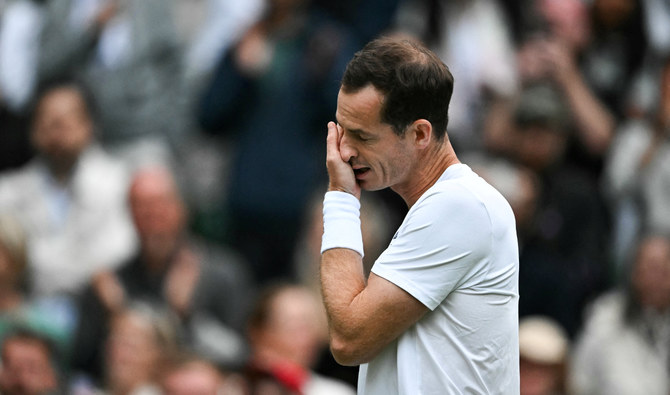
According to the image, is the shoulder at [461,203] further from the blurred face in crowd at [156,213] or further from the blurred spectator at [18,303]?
the blurred face in crowd at [156,213]

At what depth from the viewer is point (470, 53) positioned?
26.5ft

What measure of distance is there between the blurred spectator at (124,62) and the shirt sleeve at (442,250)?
501 centimetres

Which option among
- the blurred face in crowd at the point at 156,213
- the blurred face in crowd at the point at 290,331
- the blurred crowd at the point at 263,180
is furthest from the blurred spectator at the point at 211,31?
the blurred face in crowd at the point at 290,331

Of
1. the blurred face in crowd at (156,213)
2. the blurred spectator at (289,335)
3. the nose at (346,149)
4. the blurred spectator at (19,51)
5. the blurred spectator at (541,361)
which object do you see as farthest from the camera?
the blurred spectator at (19,51)

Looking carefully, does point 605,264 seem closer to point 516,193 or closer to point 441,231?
point 516,193

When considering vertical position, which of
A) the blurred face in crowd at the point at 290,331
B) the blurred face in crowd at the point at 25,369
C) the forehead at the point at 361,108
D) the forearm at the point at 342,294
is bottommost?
the blurred face in crowd at the point at 25,369

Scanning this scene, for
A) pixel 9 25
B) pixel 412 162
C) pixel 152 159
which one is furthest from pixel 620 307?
pixel 9 25

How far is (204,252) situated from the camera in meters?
7.21

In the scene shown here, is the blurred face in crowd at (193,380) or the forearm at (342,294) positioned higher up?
the forearm at (342,294)

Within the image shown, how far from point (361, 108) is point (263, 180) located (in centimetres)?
436

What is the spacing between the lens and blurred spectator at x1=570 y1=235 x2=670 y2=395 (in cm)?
653

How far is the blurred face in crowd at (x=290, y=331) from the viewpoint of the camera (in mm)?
6320

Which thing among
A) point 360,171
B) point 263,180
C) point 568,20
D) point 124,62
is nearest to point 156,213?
point 263,180

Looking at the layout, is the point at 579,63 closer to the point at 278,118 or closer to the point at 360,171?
the point at 278,118
